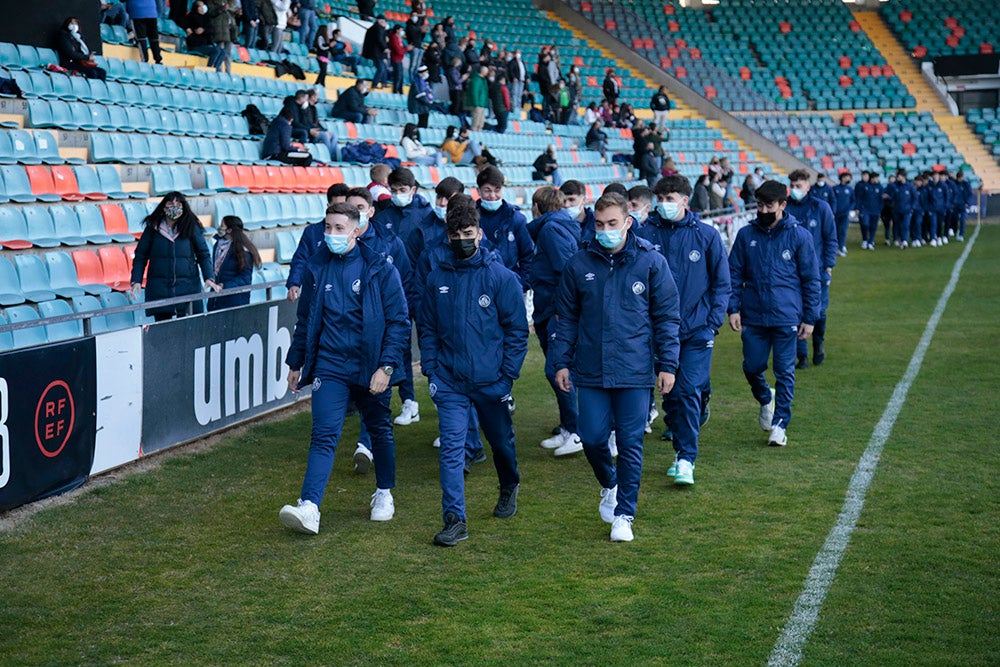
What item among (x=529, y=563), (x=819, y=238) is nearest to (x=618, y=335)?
(x=529, y=563)

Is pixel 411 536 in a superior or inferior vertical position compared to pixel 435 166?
inferior

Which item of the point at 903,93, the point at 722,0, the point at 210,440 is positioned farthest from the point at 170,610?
the point at 722,0

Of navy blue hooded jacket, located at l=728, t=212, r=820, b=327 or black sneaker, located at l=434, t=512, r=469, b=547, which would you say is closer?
black sneaker, located at l=434, t=512, r=469, b=547

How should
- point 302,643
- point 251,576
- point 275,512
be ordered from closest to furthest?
point 302,643 < point 251,576 < point 275,512

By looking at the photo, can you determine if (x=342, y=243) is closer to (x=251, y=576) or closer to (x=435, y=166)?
(x=251, y=576)

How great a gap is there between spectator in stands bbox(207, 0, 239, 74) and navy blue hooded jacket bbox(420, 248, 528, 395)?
12113 millimetres

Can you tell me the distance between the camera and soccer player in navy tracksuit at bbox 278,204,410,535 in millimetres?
6520

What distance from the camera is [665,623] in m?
5.08

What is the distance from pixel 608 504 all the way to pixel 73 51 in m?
10.2

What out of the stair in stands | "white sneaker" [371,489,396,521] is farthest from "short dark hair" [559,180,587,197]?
the stair in stands

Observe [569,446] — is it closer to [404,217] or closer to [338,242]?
[404,217]

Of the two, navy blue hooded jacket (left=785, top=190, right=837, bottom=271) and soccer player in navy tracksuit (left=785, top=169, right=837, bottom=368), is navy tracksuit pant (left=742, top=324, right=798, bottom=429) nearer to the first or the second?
soccer player in navy tracksuit (left=785, top=169, right=837, bottom=368)

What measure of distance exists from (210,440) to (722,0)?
4015 centimetres

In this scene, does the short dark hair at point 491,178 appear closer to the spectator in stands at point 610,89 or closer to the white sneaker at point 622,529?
the white sneaker at point 622,529
